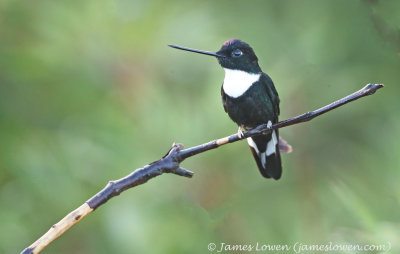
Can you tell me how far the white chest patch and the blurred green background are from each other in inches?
17.5

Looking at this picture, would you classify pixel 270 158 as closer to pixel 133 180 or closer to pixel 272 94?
pixel 272 94

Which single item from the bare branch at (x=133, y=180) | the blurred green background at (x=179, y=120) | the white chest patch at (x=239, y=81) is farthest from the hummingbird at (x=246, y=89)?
the bare branch at (x=133, y=180)

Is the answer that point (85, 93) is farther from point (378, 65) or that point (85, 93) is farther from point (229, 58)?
point (378, 65)

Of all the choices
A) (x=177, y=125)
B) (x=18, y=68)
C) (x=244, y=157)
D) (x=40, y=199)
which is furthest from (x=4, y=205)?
(x=244, y=157)

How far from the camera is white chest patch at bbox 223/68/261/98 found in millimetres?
1956

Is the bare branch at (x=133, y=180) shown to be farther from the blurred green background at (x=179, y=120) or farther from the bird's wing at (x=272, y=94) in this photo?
the blurred green background at (x=179, y=120)

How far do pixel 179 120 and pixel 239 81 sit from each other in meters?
0.61

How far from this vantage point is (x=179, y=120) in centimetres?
251

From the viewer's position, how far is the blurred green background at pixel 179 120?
2.33 meters

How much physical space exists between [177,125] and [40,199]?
67cm

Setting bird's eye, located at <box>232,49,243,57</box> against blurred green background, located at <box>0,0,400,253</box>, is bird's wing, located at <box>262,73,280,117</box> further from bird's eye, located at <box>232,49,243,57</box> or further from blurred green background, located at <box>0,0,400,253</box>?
blurred green background, located at <box>0,0,400,253</box>

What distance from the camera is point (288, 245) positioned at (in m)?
2.23

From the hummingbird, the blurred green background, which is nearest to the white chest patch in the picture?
the hummingbird

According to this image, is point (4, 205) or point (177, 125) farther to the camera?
point (177, 125)
